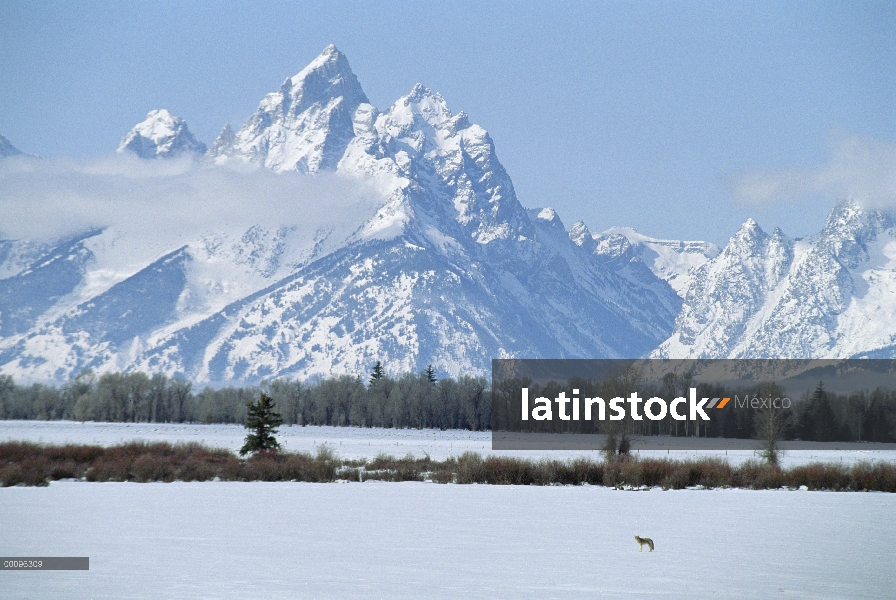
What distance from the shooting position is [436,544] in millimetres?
29703

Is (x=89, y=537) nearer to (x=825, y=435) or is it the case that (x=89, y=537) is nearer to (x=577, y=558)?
(x=577, y=558)

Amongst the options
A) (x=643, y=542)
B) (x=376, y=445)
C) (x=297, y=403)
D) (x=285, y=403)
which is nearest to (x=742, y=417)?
(x=376, y=445)

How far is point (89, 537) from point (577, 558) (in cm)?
1425

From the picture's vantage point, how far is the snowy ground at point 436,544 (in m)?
23.0

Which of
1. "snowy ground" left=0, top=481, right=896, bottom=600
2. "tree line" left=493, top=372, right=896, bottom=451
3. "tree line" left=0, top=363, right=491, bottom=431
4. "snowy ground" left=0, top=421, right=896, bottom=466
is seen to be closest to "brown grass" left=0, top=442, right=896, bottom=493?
"snowy ground" left=0, top=481, right=896, bottom=600

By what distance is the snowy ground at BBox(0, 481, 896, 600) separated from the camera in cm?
2297

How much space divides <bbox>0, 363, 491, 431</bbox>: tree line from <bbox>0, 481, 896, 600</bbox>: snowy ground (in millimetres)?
120731

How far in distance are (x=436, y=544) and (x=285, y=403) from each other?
155 metres

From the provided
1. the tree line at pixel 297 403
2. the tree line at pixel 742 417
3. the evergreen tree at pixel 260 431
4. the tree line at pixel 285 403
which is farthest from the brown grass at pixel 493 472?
the tree line at pixel 285 403

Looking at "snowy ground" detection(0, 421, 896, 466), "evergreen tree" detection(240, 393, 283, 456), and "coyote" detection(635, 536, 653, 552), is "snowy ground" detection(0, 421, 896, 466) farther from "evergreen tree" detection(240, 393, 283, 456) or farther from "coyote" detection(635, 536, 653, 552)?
"coyote" detection(635, 536, 653, 552)

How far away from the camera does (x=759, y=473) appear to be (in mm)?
55250

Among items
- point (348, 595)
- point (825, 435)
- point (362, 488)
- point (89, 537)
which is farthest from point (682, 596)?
point (825, 435)

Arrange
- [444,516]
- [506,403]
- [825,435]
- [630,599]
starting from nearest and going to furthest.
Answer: [630,599], [444,516], [825,435], [506,403]

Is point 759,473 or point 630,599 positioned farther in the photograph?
point 759,473
